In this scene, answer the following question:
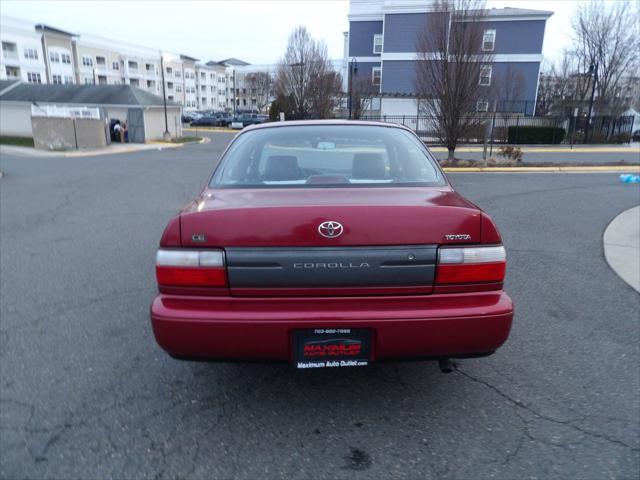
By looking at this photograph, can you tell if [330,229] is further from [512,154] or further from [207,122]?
[207,122]

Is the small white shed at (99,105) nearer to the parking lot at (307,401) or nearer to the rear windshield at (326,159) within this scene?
the parking lot at (307,401)

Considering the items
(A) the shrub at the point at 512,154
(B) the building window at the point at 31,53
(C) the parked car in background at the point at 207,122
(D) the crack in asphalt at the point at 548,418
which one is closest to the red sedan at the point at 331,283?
(D) the crack in asphalt at the point at 548,418

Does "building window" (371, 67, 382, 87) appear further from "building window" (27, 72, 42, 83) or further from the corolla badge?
"building window" (27, 72, 42, 83)

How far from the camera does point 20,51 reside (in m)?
62.1

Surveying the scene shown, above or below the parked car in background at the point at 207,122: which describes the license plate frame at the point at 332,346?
above

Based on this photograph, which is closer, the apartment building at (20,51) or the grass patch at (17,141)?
the grass patch at (17,141)

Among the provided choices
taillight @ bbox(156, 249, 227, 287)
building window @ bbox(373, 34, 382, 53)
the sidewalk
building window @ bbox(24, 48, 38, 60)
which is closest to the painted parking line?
the sidewalk

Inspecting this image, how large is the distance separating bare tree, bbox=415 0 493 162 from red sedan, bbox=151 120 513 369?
14074mm

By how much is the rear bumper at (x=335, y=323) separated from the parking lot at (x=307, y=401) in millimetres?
503

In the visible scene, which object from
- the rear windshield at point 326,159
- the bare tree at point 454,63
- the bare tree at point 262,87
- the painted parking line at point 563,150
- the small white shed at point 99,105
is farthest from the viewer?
the bare tree at point 262,87

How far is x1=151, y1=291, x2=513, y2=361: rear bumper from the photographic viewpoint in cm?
233

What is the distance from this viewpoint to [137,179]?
1338 centimetres

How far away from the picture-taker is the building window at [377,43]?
134 ft

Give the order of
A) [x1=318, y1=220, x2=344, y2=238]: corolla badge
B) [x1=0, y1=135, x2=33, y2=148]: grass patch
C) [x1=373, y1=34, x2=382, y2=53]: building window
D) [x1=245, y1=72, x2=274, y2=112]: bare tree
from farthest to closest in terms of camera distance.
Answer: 1. [x1=245, y1=72, x2=274, y2=112]: bare tree
2. [x1=373, y1=34, x2=382, y2=53]: building window
3. [x1=0, y1=135, x2=33, y2=148]: grass patch
4. [x1=318, y1=220, x2=344, y2=238]: corolla badge
